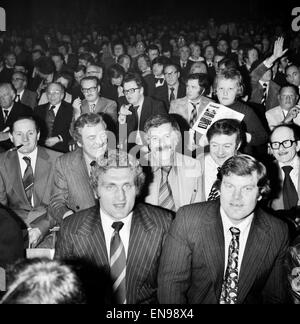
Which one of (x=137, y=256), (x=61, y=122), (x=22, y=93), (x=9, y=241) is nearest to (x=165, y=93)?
(x=61, y=122)

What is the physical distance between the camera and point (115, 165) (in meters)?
2.54

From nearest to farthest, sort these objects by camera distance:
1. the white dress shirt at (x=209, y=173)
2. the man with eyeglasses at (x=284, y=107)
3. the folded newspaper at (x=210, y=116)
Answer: the white dress shirt at (x=209, y=173) < the folded newspaper at (x=210, y=116) < the man with eyeglasses at (x=284, y=107)

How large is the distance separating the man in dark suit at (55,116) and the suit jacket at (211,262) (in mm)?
3399

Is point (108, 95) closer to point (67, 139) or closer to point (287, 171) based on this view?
point (67, 139)

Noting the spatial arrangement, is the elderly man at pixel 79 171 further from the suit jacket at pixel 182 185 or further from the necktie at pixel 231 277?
the necktie at pixel 231 277

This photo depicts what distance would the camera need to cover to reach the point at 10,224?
98.8 inches

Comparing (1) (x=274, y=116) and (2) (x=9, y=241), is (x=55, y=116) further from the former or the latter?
(2) (x=9, y=241)

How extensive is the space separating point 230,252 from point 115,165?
932 mm

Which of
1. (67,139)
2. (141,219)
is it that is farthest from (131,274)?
(67,139)

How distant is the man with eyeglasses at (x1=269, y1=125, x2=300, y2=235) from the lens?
3.43 metres

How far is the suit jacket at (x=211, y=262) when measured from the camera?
2.38 metres

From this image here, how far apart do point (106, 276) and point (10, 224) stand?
725mm

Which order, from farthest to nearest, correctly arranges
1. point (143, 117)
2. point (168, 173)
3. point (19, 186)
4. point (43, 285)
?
point (143, 117), point (19, 186), point (168, 173), point (43, 285)

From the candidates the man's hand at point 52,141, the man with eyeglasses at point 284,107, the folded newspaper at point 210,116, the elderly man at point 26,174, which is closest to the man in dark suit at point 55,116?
the man's hand at point 52,141
